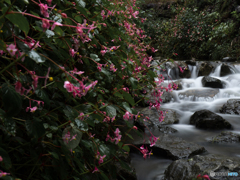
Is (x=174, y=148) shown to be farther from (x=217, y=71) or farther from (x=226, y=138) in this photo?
(x=217, y=71)

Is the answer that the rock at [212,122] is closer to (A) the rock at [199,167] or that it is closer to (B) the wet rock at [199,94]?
(A) the rock at [199,167]

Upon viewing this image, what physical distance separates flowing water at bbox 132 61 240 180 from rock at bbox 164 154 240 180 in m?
0.35

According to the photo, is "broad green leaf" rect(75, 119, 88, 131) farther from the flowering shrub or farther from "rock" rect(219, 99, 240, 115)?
"rock" rect(219, 99, 240, 115)

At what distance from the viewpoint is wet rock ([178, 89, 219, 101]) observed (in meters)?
5.47

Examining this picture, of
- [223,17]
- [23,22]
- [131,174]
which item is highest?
[223,17]

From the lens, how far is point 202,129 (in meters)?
3.62

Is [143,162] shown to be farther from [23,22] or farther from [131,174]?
[23,22]

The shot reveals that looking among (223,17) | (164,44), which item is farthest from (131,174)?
(223,17)

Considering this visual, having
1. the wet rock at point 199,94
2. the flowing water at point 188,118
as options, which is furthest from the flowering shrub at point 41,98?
the wet rock at point 199,94

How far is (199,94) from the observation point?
566 centimetres

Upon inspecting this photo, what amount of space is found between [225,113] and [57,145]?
4.41 metres

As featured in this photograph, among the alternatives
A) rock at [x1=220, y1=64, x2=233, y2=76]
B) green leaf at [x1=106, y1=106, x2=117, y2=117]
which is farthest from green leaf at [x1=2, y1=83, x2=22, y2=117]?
rock at [x1=220, y1=64, x2=233, y2=76]

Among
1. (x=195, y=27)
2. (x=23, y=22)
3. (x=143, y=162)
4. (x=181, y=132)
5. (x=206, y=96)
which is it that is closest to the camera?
(x=23, y=22)

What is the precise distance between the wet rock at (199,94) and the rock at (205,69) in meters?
2.08
